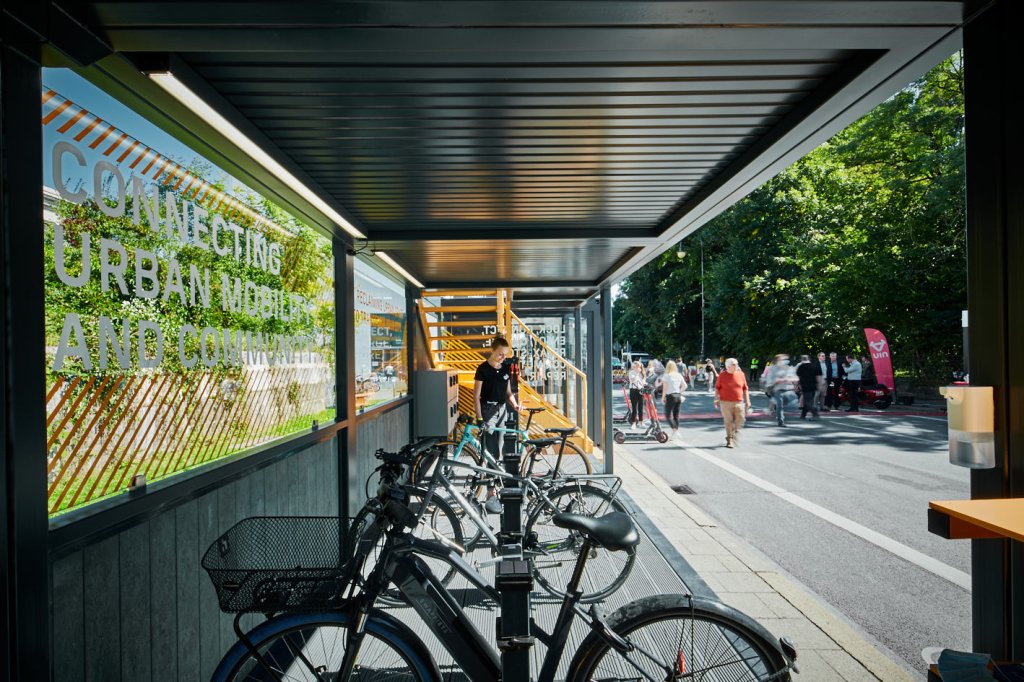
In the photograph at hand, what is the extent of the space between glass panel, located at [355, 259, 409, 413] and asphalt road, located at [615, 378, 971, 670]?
13.7 feet

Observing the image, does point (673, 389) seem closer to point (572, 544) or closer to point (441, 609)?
point (572, 544)

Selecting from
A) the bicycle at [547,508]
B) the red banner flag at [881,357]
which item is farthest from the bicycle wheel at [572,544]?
the red banner flag at [881,357]

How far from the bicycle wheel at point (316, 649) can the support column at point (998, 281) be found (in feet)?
6.77

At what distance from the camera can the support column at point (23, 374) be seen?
183 centimetres

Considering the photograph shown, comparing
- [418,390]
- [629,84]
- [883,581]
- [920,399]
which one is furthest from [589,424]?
[920,399]

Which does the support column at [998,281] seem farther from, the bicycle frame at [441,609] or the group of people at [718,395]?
the group of people at [718,395]

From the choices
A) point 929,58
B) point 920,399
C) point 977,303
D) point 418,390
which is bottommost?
point 920,399

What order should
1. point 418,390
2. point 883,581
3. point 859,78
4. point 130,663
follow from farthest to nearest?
point 418,390 < point 883,581 < point 859,78 < point 130,663

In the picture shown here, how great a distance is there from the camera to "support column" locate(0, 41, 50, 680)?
6.02 feet

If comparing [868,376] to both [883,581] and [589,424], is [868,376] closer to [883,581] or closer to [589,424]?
[589,424]

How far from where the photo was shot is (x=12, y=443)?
1838 mm

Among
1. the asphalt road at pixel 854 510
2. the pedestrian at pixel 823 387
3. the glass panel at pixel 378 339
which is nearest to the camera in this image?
the asphalt road at pixel 854 510

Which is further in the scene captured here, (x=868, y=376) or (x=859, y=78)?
(x=868, y=376)

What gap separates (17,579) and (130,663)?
830mm
